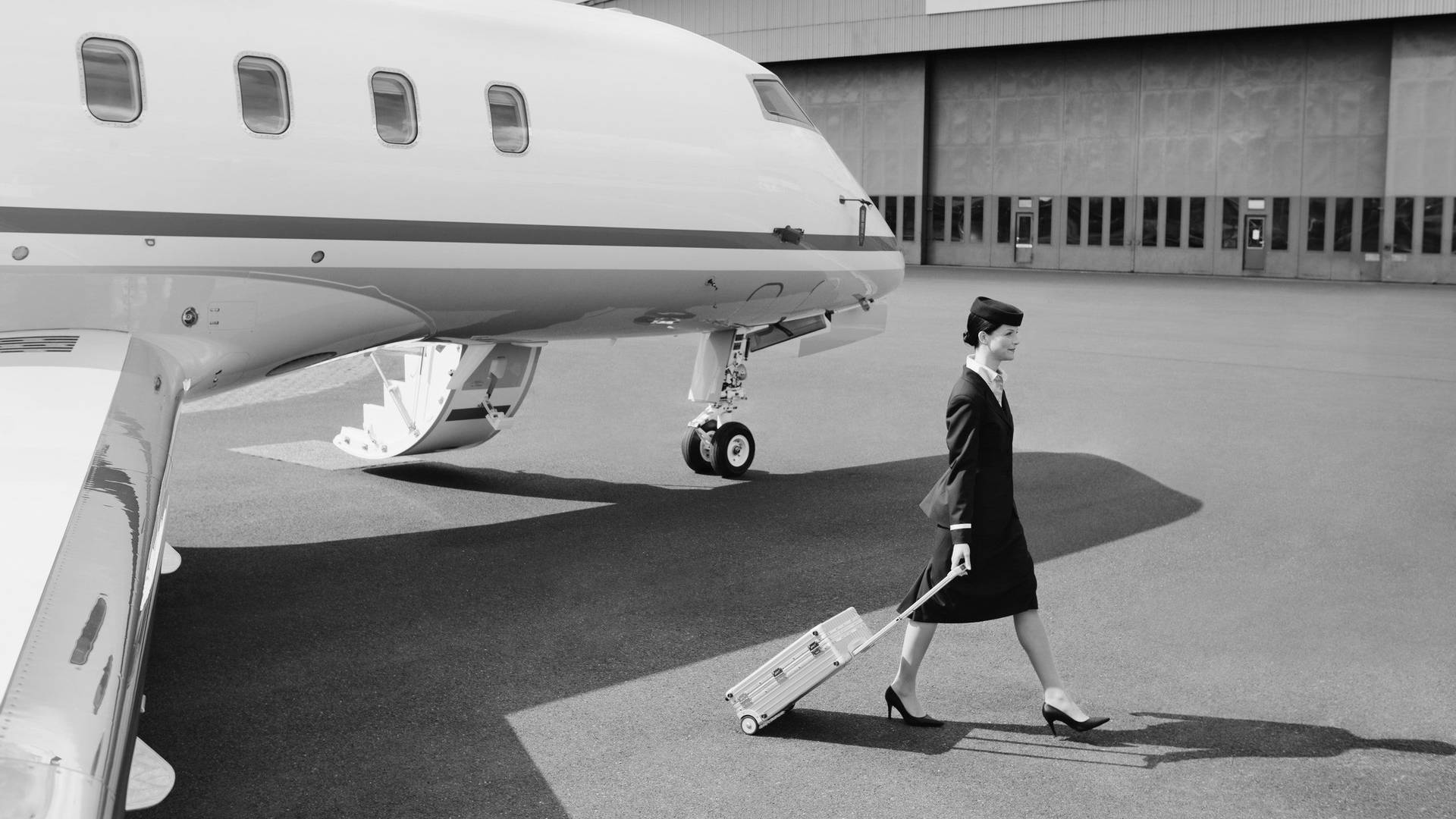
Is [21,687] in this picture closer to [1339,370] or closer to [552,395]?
[552,395]

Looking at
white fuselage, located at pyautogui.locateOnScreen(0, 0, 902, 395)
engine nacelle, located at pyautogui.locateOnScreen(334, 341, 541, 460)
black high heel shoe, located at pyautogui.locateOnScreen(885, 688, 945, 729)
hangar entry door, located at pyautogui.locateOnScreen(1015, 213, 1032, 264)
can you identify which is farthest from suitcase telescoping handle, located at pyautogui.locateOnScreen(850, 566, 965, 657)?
hangar entry door, located at pyautogui.locateOnScreen(1015, 213, 1032, 264)

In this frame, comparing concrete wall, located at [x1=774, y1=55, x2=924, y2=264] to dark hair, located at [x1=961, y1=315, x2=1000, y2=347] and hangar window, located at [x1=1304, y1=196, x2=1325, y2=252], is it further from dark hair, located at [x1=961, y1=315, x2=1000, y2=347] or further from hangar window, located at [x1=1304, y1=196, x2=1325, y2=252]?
dark hair, located at [x1=961, y1=315, x2=1000, y2=347]

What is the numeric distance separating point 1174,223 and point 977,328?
38682mm

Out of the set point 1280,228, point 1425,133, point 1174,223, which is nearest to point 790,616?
point 1425,133

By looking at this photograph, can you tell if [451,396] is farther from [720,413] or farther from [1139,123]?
[1139,123]

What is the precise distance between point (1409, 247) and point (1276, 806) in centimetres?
3764

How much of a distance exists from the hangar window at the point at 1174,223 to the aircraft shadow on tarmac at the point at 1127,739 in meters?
38.3

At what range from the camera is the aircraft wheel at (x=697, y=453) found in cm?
1273

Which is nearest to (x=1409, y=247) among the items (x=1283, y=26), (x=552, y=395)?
(x=1283, y=26)

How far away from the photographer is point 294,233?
25.7 feet

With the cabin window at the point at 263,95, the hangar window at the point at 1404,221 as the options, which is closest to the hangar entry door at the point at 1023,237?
the hangar window at the point at 1404,221

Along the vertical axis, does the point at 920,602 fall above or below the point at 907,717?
above

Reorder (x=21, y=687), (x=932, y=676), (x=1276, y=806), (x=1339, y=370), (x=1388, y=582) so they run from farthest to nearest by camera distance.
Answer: (x=1339, y=370), (x=1388, y=582), (x=932, y=676), (x=1276, y=806), (x=21, y=687)

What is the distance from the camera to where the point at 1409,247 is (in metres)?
38.4
